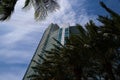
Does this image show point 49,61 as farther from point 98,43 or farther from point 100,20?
point 100,20

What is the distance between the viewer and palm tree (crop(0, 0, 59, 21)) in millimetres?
11078

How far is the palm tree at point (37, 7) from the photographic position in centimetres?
1108

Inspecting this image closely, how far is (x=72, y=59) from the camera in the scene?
30.3 m

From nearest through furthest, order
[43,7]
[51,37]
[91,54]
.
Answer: [43,7]
[91,54]
[51,37]

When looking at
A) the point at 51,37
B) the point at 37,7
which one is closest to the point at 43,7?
the point at 37,7

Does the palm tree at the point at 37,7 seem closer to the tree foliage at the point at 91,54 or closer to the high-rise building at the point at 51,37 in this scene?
the tree foliage at the point at 91,54

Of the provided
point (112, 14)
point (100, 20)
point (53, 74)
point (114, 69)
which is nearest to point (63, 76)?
point (53, 74)

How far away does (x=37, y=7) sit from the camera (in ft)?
37.1

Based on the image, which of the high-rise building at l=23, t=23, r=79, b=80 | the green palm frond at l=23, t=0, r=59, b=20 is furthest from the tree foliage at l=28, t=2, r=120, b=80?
the high-rise building at l=23, t=23, r=79, b=80

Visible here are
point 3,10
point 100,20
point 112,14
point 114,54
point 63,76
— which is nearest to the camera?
point 3,10

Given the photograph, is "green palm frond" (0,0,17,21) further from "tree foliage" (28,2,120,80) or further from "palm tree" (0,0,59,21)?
"tree foliage" (28,2,120,80)

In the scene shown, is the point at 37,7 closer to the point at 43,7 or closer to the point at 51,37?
the point at 43,7

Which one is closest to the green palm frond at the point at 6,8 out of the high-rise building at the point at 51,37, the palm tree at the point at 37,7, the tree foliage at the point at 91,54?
the palm tree at the point at 37,7

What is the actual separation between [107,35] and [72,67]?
6.19 m
